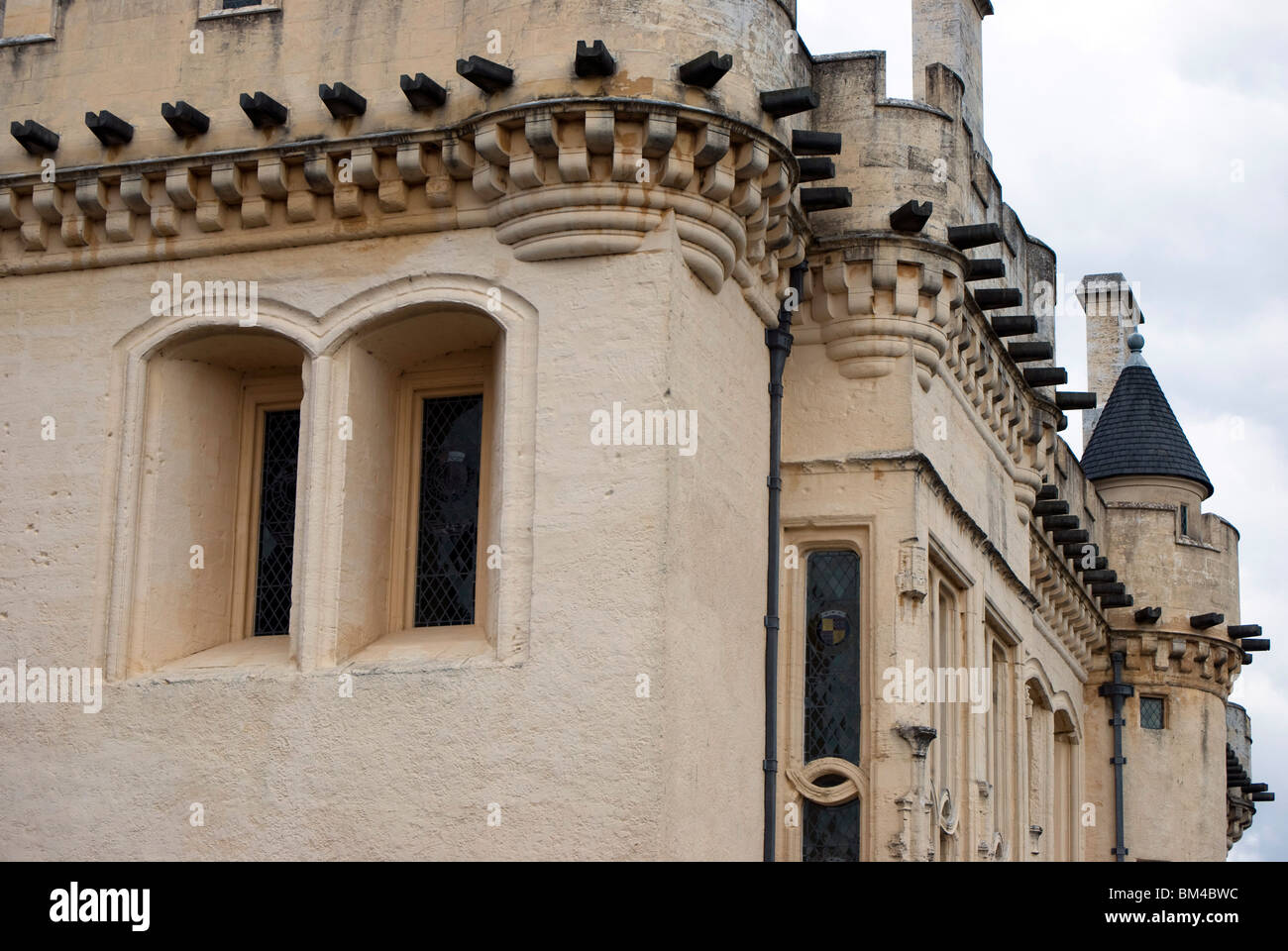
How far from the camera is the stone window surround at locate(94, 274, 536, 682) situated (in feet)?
47.0

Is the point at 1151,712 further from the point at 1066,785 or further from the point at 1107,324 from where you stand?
the point at 1107,324

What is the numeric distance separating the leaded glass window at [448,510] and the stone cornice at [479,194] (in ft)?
4.97

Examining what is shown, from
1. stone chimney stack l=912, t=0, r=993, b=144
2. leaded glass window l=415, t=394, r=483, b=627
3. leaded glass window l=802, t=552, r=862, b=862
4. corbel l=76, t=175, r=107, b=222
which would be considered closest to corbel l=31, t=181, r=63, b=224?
corbel l=76, t=175, r=107, b=222

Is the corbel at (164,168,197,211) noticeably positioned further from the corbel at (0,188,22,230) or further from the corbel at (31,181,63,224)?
the corbel at (0,188,22,230)

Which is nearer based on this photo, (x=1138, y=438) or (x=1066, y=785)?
(x=1066, y=785)

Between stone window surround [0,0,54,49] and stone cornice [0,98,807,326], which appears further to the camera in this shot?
stone window surround [0,0,54,49]

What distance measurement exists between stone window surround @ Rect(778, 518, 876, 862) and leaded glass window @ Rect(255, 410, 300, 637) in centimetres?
372

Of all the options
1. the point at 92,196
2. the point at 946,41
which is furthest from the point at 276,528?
the point at 946,41

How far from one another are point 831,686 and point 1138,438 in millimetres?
13274

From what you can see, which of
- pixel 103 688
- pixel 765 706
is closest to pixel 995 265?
pixel 765 706

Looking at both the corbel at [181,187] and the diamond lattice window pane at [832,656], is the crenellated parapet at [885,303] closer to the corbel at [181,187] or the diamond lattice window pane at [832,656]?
the diamond lattice window pane at [832,656]

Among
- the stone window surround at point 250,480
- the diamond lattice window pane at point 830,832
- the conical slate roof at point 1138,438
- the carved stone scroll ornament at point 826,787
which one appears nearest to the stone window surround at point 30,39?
the stone window surround at point 250,480

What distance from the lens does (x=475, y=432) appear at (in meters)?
15.8

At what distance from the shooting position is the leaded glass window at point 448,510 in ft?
50.6
